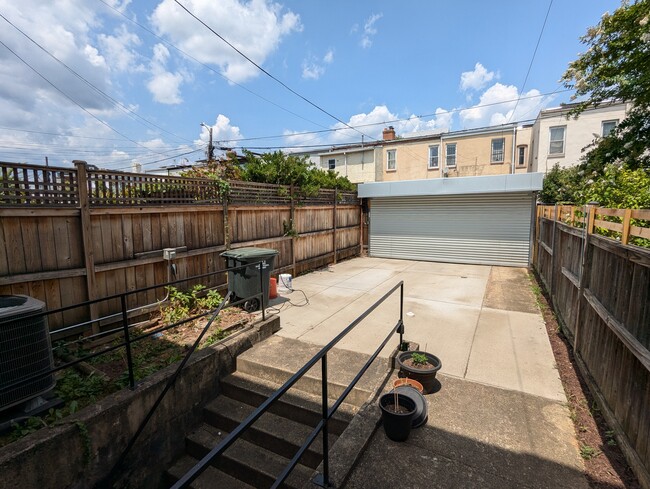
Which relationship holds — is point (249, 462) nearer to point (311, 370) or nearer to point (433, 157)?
point (311, 370)

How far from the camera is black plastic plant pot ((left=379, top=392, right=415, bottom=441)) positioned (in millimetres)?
2482

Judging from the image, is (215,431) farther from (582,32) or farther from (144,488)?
(582,32)

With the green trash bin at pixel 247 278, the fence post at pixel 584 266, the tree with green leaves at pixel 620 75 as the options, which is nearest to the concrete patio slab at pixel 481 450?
the fence post at pixel 584 266

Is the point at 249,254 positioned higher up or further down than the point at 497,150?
further down

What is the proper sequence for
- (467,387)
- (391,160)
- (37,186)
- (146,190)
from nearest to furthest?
(467,387) → (37,186) → (146,190) → (391,160)

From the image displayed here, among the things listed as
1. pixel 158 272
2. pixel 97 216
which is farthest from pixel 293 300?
pixel 97 216

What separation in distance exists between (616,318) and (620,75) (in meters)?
6.55

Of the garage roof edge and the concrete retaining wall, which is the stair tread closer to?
the concrete retaining wall

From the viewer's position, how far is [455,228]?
1094 centimetres

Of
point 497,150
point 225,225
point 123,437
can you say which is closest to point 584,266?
point 123,437

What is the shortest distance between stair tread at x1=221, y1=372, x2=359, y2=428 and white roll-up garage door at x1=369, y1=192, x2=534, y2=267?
8999mm

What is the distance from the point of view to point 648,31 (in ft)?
17.8

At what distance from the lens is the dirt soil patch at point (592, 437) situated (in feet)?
7.28

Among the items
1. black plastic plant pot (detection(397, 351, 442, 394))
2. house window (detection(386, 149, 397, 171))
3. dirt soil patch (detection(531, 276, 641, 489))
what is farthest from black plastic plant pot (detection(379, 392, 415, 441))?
house window (detection(386, 149, 397, 171))
